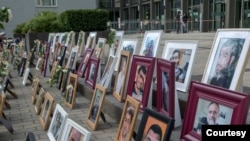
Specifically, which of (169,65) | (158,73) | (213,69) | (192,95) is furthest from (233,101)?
(158,73)

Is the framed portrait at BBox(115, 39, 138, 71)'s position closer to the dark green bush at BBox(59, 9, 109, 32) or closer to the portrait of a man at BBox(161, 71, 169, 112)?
the portrait of a man at BBox(161, 71, 169, 112)

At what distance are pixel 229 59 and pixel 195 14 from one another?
91.0 ft

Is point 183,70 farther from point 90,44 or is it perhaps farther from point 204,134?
point 90,44

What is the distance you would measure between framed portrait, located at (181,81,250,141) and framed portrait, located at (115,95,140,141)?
1.53 feet

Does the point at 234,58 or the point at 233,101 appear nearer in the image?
the point at 233,101

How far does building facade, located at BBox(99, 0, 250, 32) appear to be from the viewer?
81.5ft

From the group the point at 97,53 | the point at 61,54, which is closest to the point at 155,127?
the point at 97,53

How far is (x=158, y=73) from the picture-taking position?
3594 mm

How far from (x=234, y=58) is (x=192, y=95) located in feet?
1.69

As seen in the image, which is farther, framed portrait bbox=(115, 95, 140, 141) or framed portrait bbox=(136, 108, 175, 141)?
framed portrait bbox=(115, 95, 140, 141)

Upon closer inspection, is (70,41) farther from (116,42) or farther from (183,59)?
(183,59)

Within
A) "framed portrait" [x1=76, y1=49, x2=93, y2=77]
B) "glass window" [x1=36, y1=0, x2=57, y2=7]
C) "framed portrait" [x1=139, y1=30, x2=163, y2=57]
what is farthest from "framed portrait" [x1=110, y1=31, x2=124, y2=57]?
"glass window" [x1=36, y1=0, x2=57, y2=7]

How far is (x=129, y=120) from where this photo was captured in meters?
3.19

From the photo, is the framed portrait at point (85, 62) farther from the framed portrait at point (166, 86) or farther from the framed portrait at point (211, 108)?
the framed portrait at point (211, 108)
